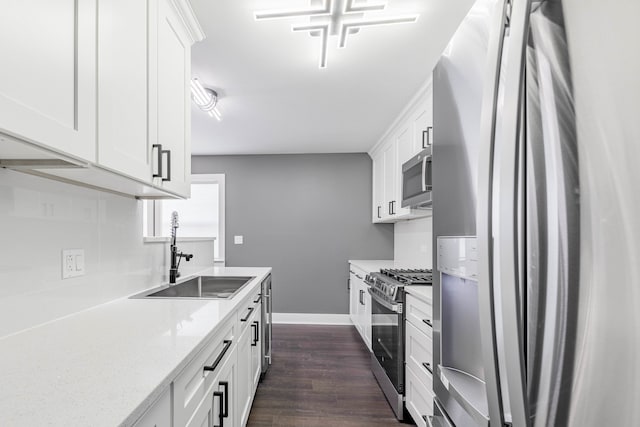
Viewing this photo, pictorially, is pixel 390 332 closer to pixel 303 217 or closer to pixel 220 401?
pixel 220 401

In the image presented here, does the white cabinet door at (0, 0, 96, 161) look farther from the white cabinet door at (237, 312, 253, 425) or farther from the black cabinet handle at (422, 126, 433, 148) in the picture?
the black cabinet handle at (422, 126, 433, 148)

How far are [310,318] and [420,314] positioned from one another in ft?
8.85

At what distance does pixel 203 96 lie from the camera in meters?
2.34

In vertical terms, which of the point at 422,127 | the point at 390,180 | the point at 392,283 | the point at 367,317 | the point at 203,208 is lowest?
the point at 367,317

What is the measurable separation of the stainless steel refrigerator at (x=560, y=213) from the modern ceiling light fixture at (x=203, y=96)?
205 centimetres

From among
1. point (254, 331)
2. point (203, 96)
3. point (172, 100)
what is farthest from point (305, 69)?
point (254, 331)

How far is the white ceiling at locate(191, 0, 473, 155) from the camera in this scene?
1596mm

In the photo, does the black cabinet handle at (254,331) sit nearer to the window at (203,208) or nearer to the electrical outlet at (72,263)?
the electrical outlet at (72,263)

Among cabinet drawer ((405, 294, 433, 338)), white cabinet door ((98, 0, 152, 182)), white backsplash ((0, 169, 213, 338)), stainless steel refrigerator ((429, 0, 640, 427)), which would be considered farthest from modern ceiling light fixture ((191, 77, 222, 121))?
cabinet drawer ((405, 294, 433, 338))

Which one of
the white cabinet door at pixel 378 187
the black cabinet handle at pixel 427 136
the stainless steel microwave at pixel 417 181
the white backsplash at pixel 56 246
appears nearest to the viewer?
the white backsplash at pixel 56 246

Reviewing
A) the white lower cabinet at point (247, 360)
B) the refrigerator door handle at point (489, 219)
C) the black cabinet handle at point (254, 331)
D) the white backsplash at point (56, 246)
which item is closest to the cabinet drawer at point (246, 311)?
the white lower cabinet at point (247, 360)

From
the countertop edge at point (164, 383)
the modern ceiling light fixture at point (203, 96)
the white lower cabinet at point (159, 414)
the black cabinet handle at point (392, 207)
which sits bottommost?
the white lower cabinet at point (159, 414)

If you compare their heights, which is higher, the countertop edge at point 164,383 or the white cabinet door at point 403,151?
the white cabinet door at point 403,151

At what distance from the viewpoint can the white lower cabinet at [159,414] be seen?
64cm
